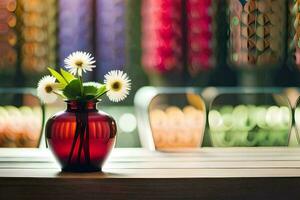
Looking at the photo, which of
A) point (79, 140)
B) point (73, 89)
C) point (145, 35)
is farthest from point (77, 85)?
point (145, 35)

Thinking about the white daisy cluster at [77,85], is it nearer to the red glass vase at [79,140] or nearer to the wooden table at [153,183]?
the red glass vase at [79,140]

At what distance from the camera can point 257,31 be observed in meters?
3.50

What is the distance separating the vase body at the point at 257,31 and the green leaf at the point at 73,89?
74.8 inches

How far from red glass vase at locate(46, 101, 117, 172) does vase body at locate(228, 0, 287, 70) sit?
1929 millimetres

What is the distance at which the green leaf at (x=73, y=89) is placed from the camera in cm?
176

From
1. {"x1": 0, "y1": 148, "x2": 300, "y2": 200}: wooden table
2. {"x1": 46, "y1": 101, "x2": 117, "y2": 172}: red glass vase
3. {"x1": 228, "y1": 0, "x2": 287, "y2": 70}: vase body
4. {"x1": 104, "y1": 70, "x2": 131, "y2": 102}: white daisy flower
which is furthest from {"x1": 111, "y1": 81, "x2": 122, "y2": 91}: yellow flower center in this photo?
{"x1": 228, "y1": 0, "x2": 287, "y2": 70}: vase body

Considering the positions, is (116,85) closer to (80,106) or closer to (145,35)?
(80,106)

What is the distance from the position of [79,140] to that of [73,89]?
0.48 ft

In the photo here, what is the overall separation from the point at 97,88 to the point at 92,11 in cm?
188

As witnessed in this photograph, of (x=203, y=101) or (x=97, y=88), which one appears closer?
(x=97, y=88)

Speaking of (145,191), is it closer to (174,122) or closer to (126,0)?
(174,122)

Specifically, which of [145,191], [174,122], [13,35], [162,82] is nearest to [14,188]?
[145,191]

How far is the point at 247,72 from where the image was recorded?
13.1 feet

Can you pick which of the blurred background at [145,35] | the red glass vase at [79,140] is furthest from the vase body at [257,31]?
the red glass vase at [79,140]
